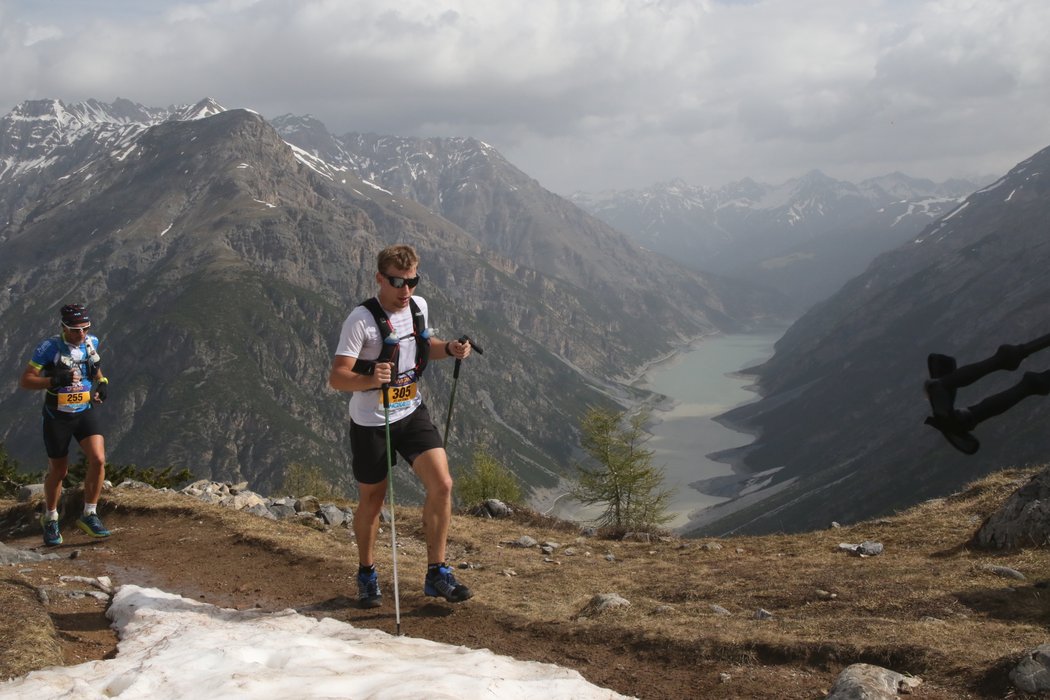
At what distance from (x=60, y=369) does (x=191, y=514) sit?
4.59 metres

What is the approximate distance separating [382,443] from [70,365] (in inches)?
318

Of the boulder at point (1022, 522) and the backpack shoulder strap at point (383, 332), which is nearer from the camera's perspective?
the backpack shoulder strap at point (383, 332)

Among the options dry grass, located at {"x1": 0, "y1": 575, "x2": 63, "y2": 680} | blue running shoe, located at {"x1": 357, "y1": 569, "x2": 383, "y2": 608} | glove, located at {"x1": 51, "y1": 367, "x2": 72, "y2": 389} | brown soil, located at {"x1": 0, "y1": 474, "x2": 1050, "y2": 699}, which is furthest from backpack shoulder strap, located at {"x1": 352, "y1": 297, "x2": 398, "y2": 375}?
glove, located at {"x1": 51, "y1": 367, "x2": 72, "y2": 389}

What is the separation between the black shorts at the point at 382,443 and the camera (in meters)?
10.0

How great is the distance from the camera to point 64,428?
1447 cm

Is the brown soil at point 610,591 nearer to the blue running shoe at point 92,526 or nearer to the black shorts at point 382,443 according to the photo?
the blue running shoe at point 92,526

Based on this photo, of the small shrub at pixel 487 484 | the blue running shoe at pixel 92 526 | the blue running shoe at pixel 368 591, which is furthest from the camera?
the small shrub at pixel 487 484

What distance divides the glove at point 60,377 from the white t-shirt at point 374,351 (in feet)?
24.8

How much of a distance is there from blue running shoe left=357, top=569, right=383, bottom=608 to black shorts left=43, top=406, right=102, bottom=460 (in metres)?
7.04

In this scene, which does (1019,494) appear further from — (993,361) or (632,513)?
(632,513)

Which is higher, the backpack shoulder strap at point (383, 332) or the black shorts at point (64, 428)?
the backpack shoulder strap at point (383, 332)

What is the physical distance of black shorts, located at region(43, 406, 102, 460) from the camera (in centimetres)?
1447

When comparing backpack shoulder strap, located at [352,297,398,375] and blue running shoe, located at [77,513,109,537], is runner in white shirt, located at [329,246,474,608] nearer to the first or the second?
backpack shoulder strap, located at [352,297,398,375]

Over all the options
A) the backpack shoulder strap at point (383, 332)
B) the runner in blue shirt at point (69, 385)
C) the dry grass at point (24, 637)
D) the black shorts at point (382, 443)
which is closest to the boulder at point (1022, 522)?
the black shorts at point (382, 443)
